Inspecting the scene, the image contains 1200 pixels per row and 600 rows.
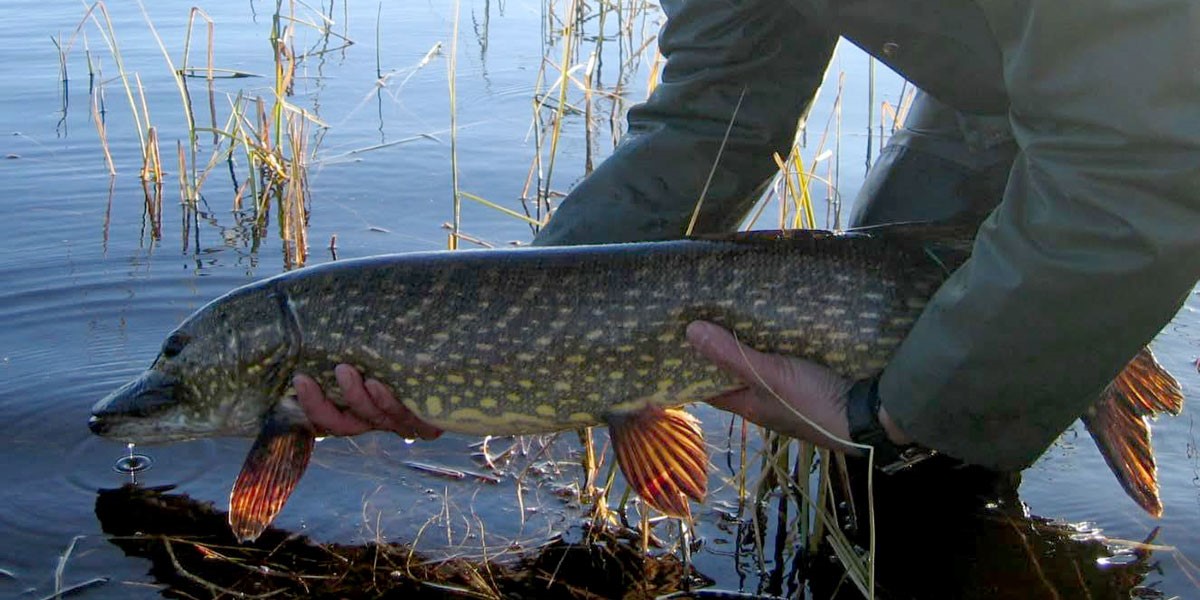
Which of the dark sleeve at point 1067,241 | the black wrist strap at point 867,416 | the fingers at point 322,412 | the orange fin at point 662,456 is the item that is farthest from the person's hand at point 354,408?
the dark sleeve at point 1067,241

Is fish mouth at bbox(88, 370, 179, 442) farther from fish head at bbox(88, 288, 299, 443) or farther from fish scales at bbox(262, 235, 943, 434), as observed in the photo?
fish scales at bbox(262, 235, 943, 434)

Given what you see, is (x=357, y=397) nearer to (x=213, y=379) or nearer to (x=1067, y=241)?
(x=213, y=379)

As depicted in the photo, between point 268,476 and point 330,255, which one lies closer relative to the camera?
point 268,476

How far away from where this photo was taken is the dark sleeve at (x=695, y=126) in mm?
2895

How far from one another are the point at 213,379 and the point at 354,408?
0.33 metres

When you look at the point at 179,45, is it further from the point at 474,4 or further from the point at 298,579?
the point at 298,579

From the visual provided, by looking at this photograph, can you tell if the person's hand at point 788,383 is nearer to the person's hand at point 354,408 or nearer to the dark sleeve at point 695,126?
the dark sleeve at point 695,126

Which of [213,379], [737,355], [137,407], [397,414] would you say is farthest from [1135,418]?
[137,407]

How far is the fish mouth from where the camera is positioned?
2.80 m

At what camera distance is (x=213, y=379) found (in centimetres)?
274

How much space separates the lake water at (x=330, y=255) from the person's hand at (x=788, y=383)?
51 centimetres

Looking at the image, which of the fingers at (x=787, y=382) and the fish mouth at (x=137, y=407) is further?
the fish mouth at (x=137, y=407)

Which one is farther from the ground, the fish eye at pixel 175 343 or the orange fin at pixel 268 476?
the fish eye at pixel 175 343

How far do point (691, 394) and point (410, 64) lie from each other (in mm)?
4767
